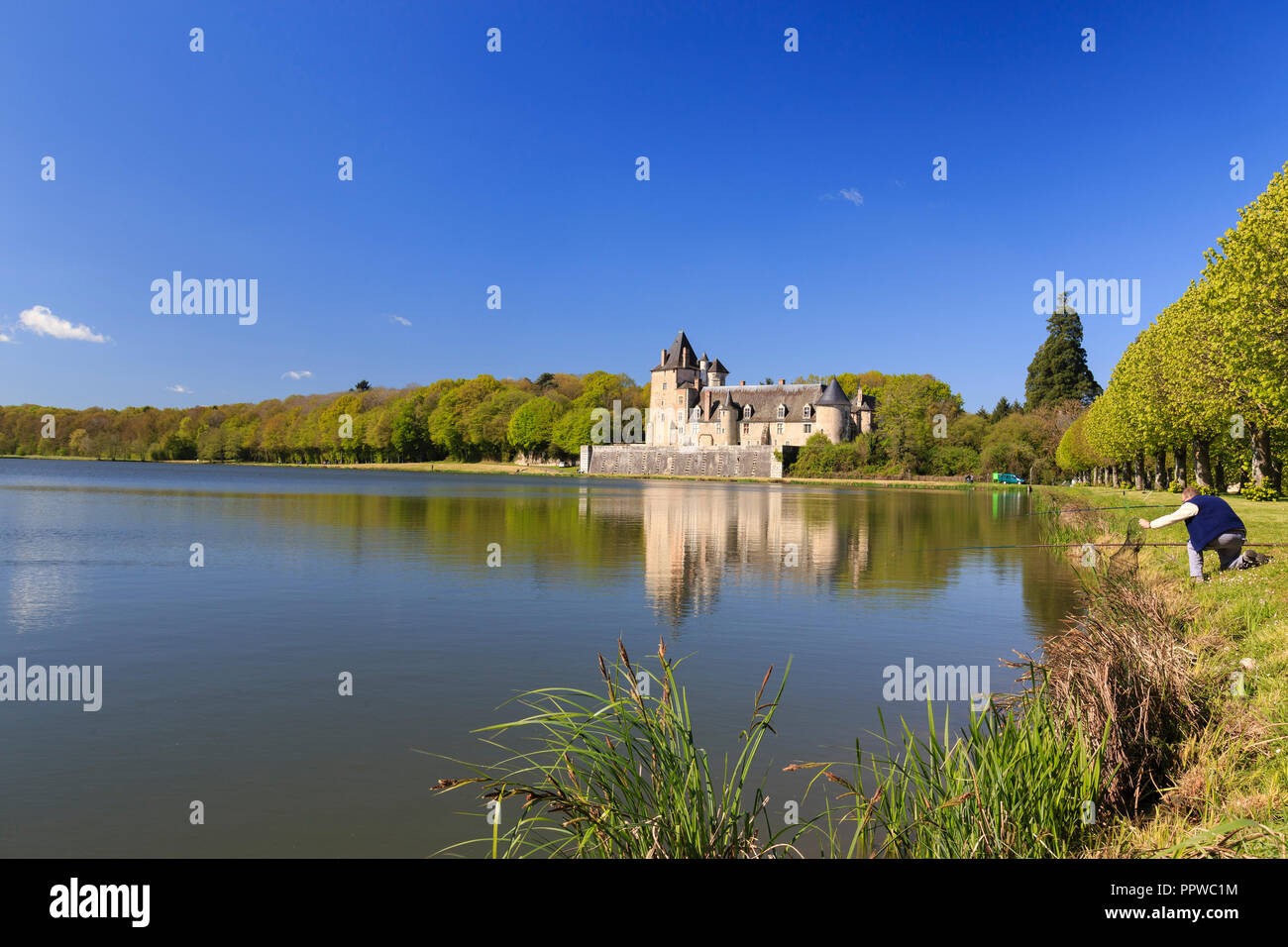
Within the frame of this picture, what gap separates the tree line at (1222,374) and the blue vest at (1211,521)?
1261 centimetres

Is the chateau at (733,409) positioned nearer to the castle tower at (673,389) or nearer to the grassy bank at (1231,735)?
the castle tower at (673,389)

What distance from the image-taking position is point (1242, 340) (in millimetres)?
22875

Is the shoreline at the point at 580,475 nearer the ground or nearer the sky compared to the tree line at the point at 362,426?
nearer the ground

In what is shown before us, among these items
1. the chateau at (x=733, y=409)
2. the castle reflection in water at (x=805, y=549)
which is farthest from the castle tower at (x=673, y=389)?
the castle reflection in water at (x=805, y=549)

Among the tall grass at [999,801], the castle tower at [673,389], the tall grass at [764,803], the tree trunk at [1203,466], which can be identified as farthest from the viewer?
the castle tower at [673,389]

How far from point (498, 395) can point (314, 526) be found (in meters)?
104

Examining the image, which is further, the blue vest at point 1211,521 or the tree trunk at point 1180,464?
the tree trunk at point 1180,464

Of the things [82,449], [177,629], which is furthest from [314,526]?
[82,449]

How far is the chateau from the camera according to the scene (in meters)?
105

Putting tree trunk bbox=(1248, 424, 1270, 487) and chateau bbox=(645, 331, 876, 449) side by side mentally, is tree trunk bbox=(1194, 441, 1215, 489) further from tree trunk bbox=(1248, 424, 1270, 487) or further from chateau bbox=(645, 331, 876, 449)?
chateau bbox=(645, 331, 876, 449)

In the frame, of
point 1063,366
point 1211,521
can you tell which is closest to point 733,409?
point 1063,366

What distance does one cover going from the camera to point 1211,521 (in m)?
12.1

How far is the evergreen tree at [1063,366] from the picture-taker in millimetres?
101500
